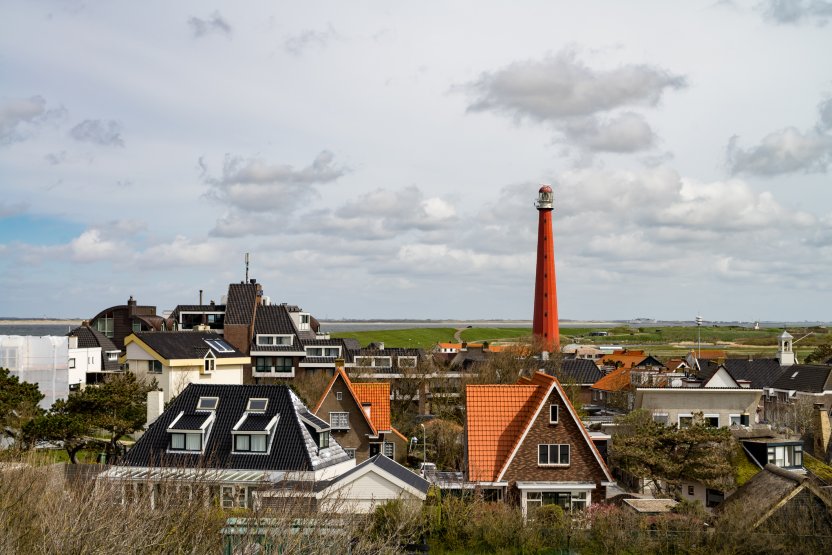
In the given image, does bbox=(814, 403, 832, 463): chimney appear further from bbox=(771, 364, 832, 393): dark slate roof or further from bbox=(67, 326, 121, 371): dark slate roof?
bbox=(67, 326, 121, 371): dark slate roof

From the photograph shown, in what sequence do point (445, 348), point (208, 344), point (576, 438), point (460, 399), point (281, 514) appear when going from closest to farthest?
point (281, 514) < point (576, 438) < point (460, 399) < point (208, 344) < point (445, 348)

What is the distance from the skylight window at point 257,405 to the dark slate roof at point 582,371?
48117 millimetres

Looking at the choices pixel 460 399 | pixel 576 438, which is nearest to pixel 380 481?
pixel 576 438

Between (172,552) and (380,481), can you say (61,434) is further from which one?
(172,552)

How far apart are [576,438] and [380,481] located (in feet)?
28.5

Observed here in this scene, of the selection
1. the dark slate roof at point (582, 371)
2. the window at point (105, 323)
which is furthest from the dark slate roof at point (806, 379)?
the window at point (105, 323)

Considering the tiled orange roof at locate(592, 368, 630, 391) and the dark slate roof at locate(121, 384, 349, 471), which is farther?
the tiled orange roof at locate(592, 368, 630, 391)

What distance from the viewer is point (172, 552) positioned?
17.4 m

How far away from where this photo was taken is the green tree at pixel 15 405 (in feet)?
138

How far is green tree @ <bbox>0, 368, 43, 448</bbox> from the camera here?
42094mm

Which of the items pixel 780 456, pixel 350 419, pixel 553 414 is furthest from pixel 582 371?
pixel 553 414

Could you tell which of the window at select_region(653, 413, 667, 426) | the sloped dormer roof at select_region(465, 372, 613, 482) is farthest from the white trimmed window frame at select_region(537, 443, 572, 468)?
the window at select_region(653, 413, 667, 426)

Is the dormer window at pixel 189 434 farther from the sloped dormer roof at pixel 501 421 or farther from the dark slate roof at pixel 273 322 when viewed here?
the dark slate roof at pixel 273 322

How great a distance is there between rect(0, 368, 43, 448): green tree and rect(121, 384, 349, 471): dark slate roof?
9.27 meters
